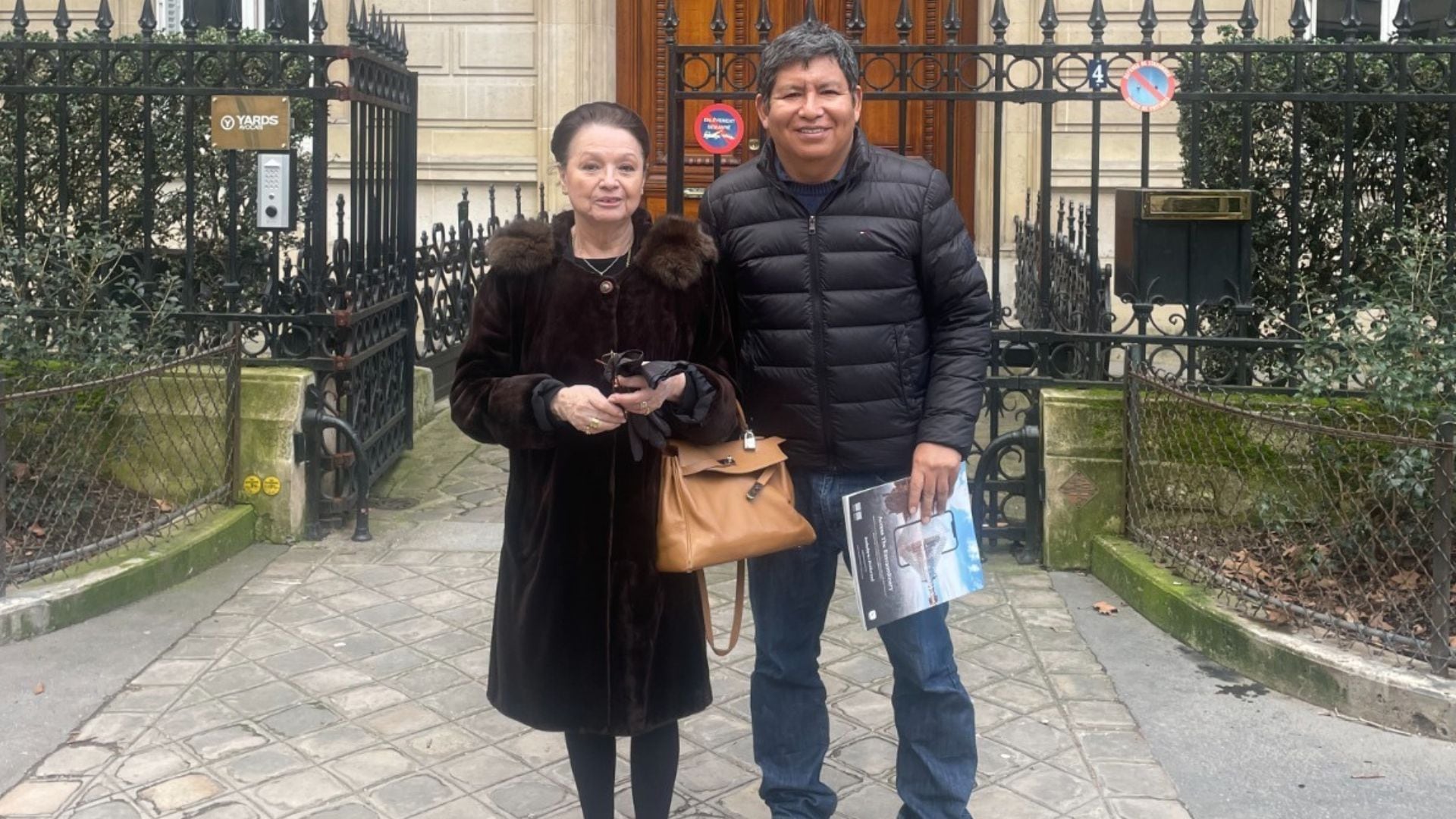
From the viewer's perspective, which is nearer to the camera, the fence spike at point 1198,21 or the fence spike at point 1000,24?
the fence spike at point 1198,21

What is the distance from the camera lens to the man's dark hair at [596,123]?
3.55 meters

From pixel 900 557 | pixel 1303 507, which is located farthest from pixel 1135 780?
pixel 1303 507

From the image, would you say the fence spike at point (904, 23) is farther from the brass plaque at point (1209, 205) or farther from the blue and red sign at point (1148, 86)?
the brass plaque at point (1209, 205)

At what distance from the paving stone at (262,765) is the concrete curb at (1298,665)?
9.88ft

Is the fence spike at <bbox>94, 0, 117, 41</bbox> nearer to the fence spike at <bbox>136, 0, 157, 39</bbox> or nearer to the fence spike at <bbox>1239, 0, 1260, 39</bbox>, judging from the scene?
Answer: the fence spike at <bbox>136, 0, 157, 39</bbox>

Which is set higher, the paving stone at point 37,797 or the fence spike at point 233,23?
the fence spike at point 233,23

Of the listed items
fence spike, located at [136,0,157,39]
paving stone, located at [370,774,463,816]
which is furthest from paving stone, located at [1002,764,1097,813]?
fence spike, located at [136,0,157,39]

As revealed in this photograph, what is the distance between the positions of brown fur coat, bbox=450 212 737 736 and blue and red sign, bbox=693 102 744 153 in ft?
10.4

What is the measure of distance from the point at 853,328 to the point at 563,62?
9661 mm

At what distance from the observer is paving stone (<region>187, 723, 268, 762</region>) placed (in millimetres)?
4535

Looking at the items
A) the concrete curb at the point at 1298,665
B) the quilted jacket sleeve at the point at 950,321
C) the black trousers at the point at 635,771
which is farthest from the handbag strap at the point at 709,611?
the concrete curb at the point at 1298,665

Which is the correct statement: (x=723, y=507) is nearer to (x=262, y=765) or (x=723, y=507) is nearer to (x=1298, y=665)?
(x=262, y=765)

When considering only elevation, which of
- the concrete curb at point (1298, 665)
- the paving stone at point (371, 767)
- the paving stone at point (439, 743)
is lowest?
the paving stone at point (371, 767)

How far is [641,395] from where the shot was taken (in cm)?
336
